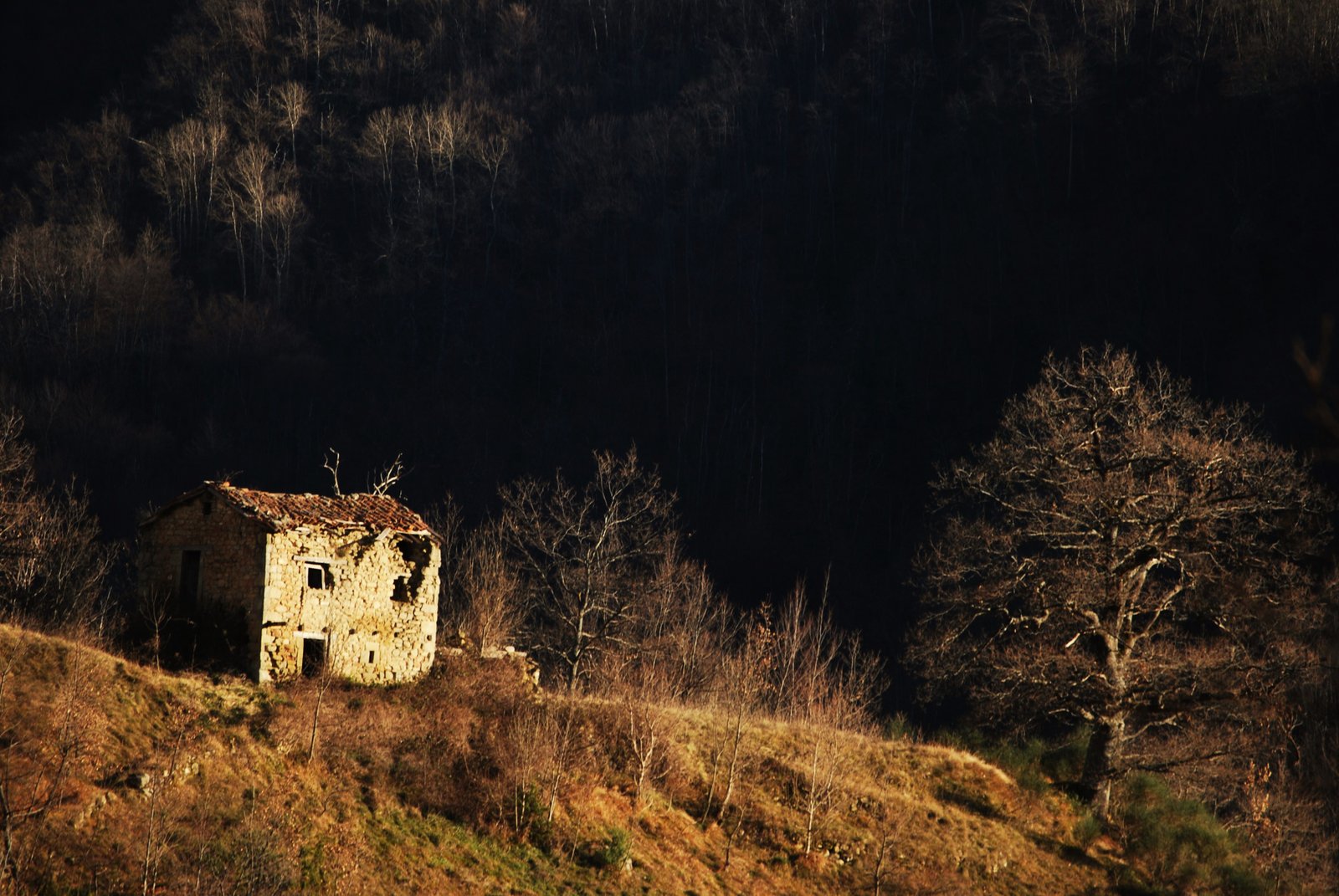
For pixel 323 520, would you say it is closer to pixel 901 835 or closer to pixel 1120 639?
pixel 901 835

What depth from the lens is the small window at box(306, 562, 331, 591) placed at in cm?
3338

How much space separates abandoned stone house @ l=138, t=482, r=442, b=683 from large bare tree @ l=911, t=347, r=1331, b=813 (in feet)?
48.1

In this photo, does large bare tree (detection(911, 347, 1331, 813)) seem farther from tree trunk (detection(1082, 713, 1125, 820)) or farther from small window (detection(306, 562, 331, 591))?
small window (detection(306, 562, 331, 591))

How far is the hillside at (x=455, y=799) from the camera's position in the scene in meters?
25.8

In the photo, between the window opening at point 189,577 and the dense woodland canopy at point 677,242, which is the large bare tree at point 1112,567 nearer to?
the window opening at point 189,577

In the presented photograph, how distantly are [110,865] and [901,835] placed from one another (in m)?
19.8

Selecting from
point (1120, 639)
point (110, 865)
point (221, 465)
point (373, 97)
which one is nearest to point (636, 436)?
point (221, 465)

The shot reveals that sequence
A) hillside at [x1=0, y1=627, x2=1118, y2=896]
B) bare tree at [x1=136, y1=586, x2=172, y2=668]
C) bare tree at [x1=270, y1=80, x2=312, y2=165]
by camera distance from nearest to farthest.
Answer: hillside at [x1=0, y1=627, x2=1118, y2=896] → bare tree at [x1=136, y1=586, x2=172, y2=668] → bare tree at [x1=270, y1=80, x2=312, y2=165]

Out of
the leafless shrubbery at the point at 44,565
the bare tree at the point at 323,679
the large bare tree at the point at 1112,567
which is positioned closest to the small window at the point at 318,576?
the bare tree at the point at 323,679

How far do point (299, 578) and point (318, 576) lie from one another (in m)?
0.80

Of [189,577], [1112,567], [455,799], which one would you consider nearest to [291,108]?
[189,577]

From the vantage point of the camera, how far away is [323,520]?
33875 mm

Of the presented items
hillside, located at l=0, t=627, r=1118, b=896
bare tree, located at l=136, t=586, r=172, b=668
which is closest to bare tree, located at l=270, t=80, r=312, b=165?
bare tree, located at l=136, t=586, r=172, b=668

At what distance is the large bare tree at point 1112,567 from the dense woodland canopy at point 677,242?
120 feet
